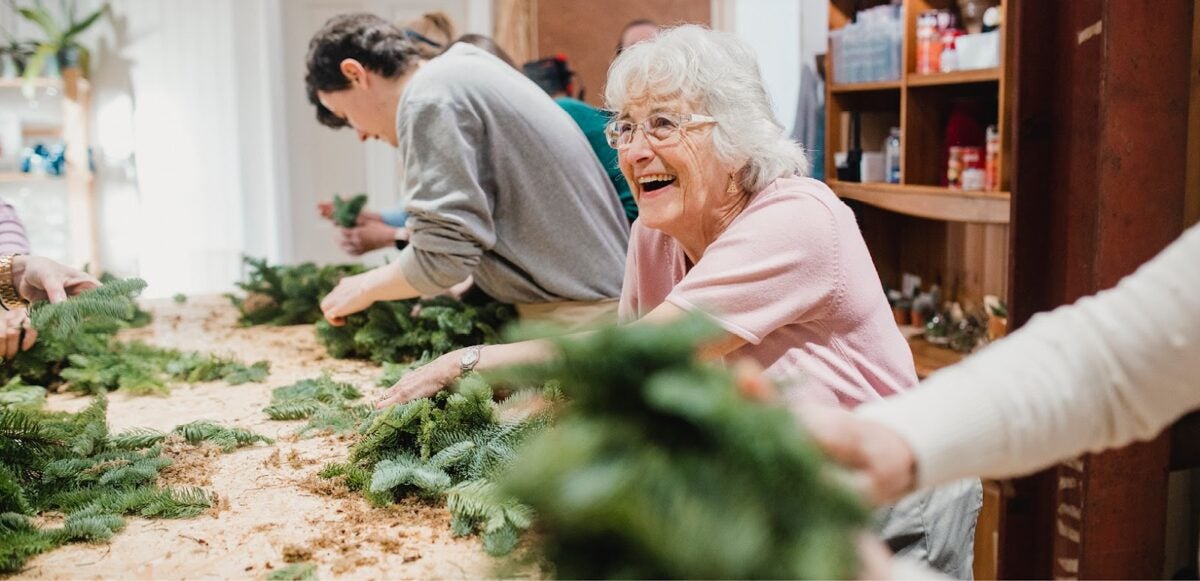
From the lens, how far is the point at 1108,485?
1.85 meters

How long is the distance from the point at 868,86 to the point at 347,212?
2123mm

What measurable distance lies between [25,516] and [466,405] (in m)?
0.65

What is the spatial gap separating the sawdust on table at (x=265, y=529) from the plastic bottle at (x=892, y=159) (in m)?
2.84

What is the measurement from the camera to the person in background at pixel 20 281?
203 centimetres

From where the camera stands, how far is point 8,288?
6.76 ft

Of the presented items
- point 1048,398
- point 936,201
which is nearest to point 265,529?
point 1048,398

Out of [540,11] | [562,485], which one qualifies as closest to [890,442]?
[562,485]

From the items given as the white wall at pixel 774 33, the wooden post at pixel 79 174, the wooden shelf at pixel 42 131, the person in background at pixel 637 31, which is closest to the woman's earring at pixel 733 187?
the person in background at pixel 637 31

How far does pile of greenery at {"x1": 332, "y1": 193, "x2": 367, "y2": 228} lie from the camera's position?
349 cm

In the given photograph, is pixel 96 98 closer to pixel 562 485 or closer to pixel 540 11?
pixel 540 11

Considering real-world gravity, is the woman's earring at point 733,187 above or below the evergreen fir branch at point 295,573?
above

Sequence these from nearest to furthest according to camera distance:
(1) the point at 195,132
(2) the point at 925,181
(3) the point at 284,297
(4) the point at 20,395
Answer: (4) the point at 20,395 < (3) the point at 284,297 < (2) the point at 925,181 < (1) the point at 195,132

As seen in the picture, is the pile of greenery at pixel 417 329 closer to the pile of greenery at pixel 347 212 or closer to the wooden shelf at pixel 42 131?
the pile of greenery at pixel 347 212

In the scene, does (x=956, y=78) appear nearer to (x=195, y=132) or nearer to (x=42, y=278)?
(x=42, y=278)
